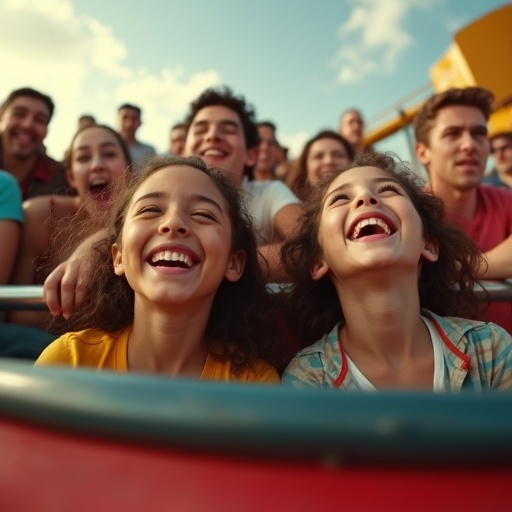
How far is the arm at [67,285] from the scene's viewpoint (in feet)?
3.15

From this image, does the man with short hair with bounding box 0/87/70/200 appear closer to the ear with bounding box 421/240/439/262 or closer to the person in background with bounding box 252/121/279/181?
the person in background with bounding box 252/121/279/181

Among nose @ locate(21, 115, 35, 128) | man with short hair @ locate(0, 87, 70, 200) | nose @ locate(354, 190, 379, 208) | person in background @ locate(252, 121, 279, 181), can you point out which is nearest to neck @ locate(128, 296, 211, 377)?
nose @ locate(354, 190, 379, 208)

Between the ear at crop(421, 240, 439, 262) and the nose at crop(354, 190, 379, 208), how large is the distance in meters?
0.17

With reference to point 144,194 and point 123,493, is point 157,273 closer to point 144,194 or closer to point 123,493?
point 144,194

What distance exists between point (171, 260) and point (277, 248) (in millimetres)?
509

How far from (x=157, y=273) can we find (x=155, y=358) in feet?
0.64

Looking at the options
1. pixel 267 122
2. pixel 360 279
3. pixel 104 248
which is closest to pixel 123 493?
pixel 360 279

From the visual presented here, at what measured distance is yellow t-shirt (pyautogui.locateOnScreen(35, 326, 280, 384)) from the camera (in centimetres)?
84

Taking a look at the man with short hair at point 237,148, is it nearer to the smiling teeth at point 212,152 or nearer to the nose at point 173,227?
the smiling teeth at point 212,152

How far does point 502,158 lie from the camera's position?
10.8 feet

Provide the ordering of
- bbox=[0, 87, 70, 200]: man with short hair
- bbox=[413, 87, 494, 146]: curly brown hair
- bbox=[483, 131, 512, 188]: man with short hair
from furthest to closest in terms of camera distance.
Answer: bbox=[483, 131, 512, 188]: man with short hair
bbox=[0, 87, 70, 200]: man with short hair
bbox=[413, 87, 494, 146]: curly brown hair

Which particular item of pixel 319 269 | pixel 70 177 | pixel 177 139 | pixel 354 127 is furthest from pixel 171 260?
pixel 354 127

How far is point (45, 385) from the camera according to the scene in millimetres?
319

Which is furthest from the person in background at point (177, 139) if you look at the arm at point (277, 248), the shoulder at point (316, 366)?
the shoulder at point (316, 366)
